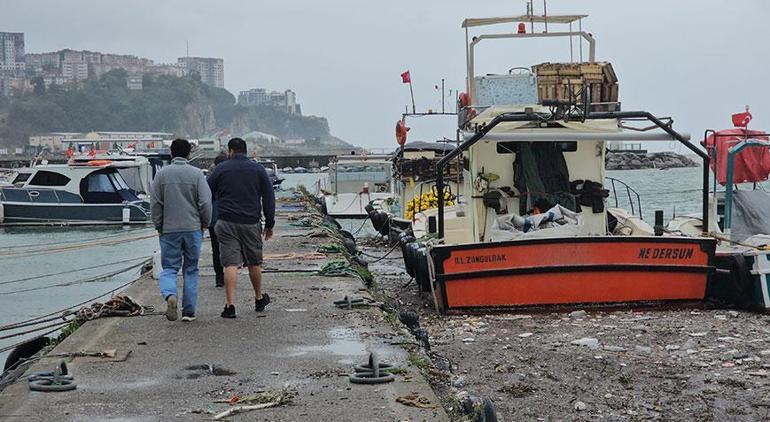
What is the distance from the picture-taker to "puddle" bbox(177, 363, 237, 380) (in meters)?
7.86

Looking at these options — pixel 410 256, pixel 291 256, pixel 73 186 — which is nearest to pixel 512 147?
pixel 410 256

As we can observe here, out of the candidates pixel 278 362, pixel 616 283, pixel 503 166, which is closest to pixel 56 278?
pixel 503 166

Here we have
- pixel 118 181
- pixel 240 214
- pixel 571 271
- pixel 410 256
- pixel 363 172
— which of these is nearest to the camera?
pixel 240 214

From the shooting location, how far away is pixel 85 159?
4294 centimetres

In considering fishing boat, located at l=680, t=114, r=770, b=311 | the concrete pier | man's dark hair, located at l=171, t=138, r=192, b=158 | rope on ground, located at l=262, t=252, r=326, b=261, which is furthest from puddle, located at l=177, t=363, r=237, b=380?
rope on ground, located at l=262, t=252, r=326, b=261

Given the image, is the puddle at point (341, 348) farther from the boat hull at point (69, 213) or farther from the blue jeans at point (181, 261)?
the boat hull at point (69, 213)

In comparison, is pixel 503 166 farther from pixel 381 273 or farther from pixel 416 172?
pixel 416 172

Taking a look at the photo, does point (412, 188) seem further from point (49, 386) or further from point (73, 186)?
point (49, 386)

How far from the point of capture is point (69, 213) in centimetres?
4106

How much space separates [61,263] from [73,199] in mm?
13156

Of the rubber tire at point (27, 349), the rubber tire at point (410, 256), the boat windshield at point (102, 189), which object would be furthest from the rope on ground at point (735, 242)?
the boat windshield at point (102, 189)

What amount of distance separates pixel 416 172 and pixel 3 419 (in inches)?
803

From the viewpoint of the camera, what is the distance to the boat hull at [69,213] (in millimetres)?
40594

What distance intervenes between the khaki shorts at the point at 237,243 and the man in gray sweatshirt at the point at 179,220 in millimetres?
326
